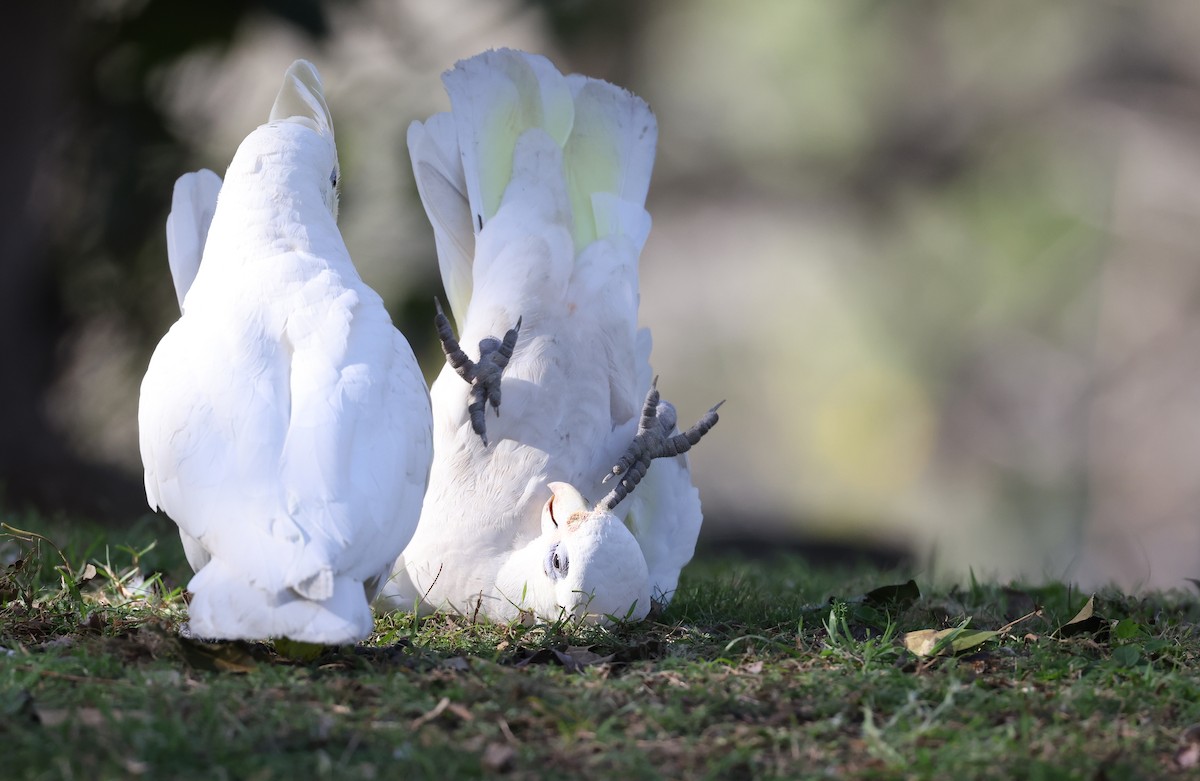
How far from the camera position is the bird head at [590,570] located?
3.37 meters

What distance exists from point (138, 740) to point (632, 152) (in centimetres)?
313

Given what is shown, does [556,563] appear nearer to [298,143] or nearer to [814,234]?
[298,143]

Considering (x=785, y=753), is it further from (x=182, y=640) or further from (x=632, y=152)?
(x=632, y=152)

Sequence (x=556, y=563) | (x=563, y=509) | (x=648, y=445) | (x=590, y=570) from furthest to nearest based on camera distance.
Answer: (x=648, y=445)
(x=563, y=509)
(x=556, y=563)
(x=590, y=570)

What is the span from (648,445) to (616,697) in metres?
1.42

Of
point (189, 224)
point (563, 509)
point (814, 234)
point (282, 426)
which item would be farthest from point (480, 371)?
point (814, 234)

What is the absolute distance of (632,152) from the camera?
4824 millimetres

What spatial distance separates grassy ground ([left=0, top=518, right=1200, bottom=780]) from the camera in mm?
2318

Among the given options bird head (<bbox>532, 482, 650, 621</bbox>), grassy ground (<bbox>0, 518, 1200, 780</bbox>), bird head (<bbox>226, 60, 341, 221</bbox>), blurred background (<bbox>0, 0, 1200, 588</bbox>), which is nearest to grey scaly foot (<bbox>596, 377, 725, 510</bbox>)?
bird head (<bbox>532, 482, 650, 621</bbox>)

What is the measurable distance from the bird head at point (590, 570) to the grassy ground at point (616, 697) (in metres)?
0.08

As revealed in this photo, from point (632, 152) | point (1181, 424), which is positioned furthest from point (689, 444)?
point (1181, 424)

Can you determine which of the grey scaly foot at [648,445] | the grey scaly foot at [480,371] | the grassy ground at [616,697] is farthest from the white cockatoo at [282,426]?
the grey scaly foot at [648,445]

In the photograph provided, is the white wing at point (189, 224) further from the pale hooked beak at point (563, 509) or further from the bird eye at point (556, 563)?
the bird eye at point (556, 563)

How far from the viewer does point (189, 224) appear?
4.28m
